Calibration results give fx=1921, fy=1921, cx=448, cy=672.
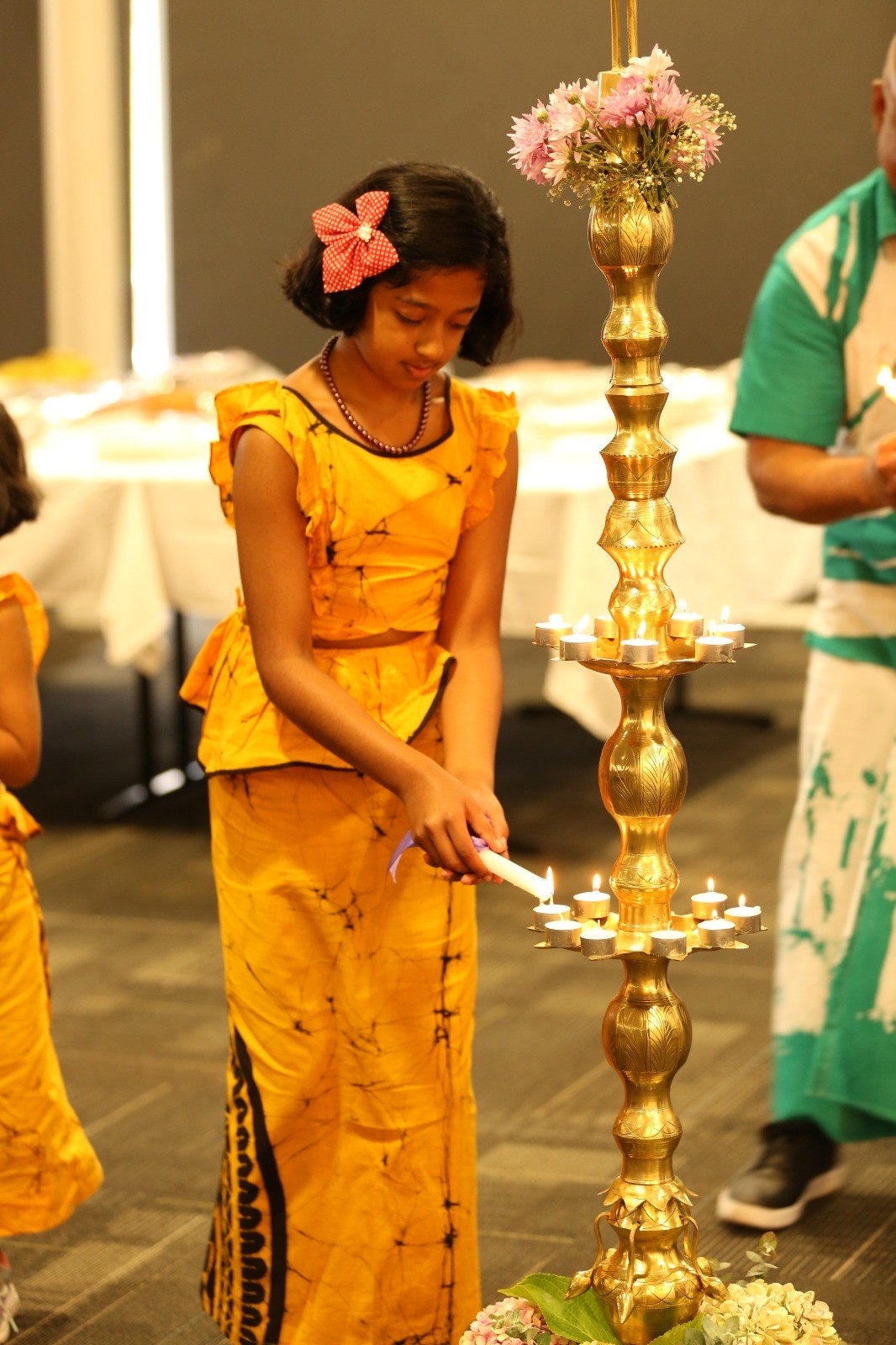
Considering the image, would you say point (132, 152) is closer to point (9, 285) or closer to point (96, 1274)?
point (9, 285)

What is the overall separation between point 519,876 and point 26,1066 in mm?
1004

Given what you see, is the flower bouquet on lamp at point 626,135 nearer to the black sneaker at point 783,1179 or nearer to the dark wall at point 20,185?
the black sneaker at point 783,1179

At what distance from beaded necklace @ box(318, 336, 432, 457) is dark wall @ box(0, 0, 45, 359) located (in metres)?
7.00

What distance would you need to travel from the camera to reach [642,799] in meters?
1.54

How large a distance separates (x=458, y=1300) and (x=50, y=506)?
8.87 ft

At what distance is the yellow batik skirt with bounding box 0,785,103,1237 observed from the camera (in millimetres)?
2227

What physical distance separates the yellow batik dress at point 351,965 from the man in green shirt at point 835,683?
1.82 feet

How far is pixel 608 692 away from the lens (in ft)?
13.7

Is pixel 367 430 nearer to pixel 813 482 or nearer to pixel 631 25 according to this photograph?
pixel 631 25

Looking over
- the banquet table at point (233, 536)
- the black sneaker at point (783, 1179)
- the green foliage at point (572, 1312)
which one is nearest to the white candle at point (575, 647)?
the green foliage at point (572, 1312)

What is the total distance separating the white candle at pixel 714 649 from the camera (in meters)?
1.47

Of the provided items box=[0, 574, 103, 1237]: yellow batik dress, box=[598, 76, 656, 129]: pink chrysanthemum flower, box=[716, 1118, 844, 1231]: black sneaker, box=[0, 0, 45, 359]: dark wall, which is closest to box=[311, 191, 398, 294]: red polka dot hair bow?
box=[598, 76, 656, 129]: pink chrysanthemum flower

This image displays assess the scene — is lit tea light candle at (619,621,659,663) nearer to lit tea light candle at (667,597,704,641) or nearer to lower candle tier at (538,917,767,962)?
lit tea light candle at (667,597,704,641)

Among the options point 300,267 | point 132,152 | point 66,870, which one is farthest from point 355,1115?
point 132,152
